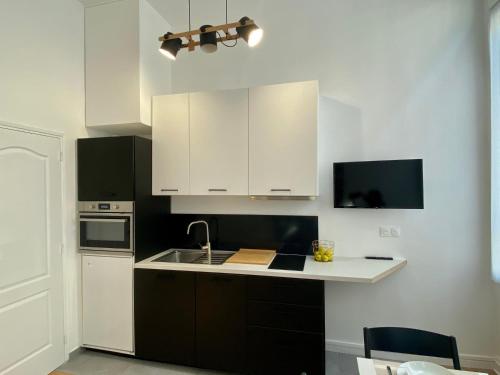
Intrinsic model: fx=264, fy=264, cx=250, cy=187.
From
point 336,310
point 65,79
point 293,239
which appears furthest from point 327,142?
point 65,79

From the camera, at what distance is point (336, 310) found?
246cm

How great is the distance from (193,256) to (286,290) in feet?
3.57

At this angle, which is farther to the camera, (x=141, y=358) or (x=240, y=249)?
(x=240, y=249)

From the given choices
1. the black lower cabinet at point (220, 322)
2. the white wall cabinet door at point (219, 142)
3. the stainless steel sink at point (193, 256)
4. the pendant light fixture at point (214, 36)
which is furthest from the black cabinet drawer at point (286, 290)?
the pendant light fixture at point (214, 36)

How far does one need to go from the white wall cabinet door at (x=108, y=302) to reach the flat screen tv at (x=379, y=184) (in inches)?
77.6

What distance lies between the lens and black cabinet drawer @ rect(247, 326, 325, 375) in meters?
1.90

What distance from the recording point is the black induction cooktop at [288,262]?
205cm

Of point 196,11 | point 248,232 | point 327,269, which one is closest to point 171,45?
point 196,11

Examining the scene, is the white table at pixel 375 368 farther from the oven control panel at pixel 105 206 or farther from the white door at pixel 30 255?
the white door at pixel 30 255

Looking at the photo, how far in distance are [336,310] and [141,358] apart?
1.79 m

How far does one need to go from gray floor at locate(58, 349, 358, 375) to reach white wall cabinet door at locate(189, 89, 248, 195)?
150 cm

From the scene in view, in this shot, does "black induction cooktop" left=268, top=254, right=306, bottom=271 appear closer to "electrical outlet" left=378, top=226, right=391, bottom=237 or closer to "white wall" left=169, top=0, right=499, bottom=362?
"white wall" left=169, top=0, right=499, bottom=362

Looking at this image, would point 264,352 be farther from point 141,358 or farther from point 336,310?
point 141,358

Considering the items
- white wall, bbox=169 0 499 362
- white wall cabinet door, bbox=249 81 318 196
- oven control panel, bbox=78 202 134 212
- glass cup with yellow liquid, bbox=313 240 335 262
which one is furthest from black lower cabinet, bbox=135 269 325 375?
white wall cabinet door, bbox=249 81 318 196
